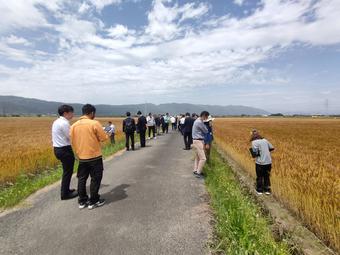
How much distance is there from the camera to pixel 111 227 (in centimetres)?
481

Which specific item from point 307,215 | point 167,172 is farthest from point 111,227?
point 167,172

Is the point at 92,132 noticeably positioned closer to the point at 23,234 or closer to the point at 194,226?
the point at 23,234

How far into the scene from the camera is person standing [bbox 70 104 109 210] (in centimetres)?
577

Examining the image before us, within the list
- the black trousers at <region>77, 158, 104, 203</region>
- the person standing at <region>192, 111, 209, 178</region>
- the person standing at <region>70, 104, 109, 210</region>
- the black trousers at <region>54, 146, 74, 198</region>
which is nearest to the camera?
the person standing at <region>70, 104, 109, 210</region>

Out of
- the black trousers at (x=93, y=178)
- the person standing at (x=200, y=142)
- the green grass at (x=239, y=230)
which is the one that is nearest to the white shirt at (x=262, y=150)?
the green grass at (x=239, y=230)

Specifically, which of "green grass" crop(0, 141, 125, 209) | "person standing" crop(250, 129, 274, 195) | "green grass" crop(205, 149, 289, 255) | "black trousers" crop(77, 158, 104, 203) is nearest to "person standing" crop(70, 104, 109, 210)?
"black trousers" crop(77, 158, 104, 203)

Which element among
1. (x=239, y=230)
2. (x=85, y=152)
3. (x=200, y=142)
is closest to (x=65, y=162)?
(x=85, y=152)

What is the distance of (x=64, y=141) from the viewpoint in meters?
6.41

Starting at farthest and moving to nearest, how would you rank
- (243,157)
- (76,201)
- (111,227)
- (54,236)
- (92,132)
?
(243,157) → (76,201) → (92,132) → (111,227) → (54,236)

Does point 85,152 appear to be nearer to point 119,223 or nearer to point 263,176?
point 119,223

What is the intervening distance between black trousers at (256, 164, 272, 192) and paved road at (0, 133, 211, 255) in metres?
1.42

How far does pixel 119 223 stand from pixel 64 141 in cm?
250

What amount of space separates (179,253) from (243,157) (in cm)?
736

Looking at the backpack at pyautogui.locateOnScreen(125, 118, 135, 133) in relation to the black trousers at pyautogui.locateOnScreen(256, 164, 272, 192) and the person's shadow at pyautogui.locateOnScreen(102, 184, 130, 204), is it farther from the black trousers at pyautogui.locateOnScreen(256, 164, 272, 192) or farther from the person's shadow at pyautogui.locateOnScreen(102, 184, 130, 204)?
the black trousers at pyautogui.locateOnScreen(256, 164, 272, 192)
